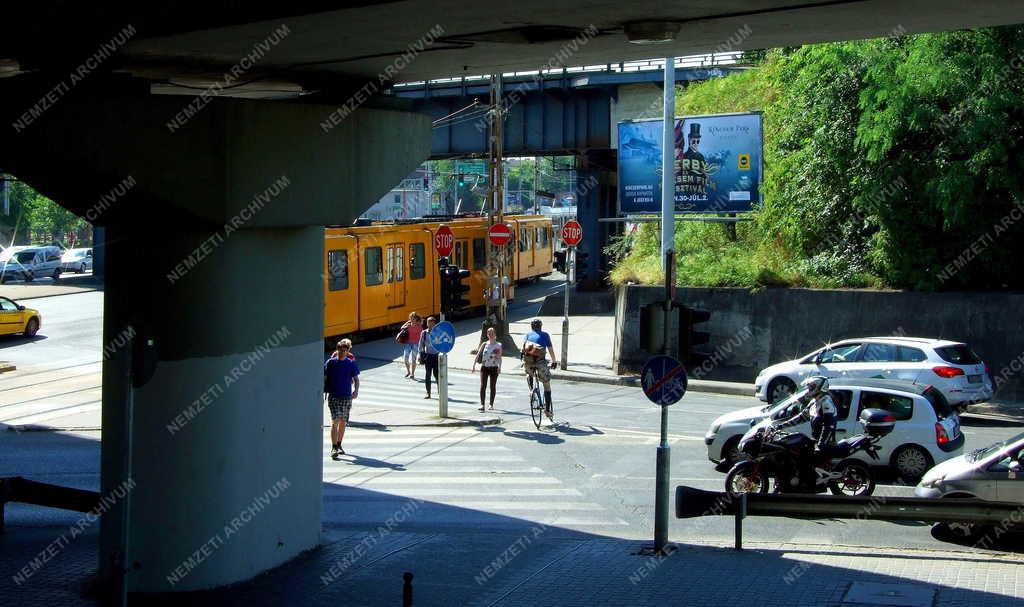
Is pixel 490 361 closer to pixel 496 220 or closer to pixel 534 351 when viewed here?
pixel 534 351

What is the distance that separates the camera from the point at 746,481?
14.8 metres

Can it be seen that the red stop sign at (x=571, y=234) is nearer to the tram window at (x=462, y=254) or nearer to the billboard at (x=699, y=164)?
the billboard at (x=699, y=164)

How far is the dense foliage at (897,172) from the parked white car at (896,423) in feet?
31.2

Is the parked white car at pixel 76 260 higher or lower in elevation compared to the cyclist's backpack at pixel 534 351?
higher

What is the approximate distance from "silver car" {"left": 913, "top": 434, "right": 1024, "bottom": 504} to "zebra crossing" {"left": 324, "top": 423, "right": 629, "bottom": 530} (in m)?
3.91

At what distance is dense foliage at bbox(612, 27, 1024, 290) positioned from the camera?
24500 mm

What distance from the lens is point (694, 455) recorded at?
1817 cm

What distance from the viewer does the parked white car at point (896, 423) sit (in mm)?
16016

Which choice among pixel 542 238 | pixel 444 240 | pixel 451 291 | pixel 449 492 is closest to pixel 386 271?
pixel 444 240

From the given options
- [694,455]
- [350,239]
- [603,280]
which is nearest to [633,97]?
[603,280]

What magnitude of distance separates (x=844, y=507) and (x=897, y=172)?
15572 mm

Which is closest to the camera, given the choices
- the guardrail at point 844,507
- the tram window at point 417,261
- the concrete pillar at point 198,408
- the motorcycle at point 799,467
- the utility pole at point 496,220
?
the concrete pillar at point 198,408

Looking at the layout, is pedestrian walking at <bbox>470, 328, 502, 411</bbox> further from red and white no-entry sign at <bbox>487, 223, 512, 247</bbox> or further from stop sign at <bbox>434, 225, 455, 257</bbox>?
red and white no-entry sign at <bbox>487, 223, 512, 247</bbox>

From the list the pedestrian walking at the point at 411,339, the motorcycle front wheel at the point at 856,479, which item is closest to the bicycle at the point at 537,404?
the pedestrian walking at the point at 411,339
